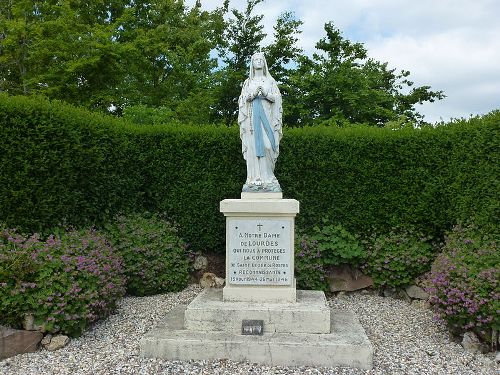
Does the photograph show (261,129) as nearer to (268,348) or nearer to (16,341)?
(268,348)

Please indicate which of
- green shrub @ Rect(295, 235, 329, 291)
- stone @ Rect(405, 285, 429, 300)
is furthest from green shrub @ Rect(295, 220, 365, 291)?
stone @ Rect(405, 285, 429, 300)

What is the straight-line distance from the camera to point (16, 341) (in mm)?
4828

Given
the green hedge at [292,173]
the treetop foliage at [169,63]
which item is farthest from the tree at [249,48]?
the green hedge at [292,173]

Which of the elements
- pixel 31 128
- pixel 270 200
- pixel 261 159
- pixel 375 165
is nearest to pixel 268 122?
pixel 261 159

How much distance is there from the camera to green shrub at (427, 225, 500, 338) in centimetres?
495

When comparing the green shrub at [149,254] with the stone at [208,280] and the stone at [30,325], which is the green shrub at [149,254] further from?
the stone at [30,325]

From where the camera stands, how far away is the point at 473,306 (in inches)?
196

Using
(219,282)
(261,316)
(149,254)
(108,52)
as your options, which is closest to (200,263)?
(219,282)

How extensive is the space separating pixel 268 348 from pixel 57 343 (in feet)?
7.80

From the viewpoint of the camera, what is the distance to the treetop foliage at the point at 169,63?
42.5ft

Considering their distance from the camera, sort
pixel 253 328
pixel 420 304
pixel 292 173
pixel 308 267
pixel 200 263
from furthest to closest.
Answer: pixel 200 263 → pixel 292 173 → pixel 308 267 → pixel 420 304 → pixel 253 328

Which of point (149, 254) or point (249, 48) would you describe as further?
point (249, 48)

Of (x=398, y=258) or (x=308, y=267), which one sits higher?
(x=398, y=258)

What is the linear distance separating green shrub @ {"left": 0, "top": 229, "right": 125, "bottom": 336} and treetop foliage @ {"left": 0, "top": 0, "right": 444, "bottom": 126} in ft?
21.9
